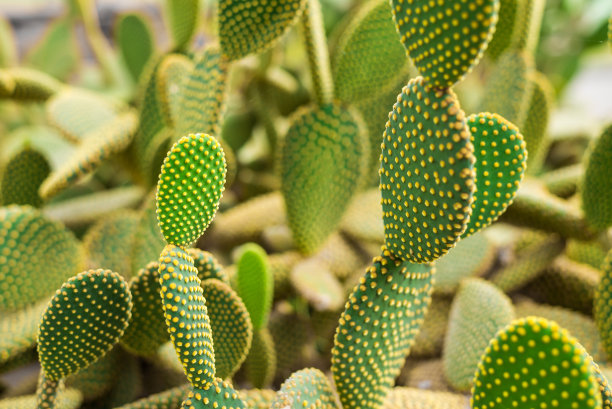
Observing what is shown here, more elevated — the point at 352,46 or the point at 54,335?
the point at 352,46

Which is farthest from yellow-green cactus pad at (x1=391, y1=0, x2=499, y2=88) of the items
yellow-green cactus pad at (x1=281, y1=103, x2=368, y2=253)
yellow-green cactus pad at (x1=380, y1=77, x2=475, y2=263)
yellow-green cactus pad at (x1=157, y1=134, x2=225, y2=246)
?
yellow-green cactus pad at (x1=281, y1=103, x2=368, y2=253)

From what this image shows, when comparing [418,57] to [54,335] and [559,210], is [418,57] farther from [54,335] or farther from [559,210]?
[559,210]

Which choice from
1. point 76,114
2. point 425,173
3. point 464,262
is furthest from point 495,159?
point 76,114

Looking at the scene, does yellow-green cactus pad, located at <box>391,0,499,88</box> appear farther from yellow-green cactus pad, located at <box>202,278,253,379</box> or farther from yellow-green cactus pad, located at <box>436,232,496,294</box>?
yellow-green cactus pad, located at <box>436,232,496,294</box>

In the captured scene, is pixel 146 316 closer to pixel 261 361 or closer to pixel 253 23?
pixel 261 361

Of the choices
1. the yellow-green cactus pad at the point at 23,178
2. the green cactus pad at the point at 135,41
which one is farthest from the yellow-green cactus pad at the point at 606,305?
the green cactus pad at the point at 135,41

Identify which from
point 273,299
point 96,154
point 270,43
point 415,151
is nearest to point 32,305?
point 96,154

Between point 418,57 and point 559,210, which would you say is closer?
point 418,57

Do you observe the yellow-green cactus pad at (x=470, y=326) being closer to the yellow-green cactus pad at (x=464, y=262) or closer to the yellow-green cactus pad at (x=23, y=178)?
the yellow-green cactus pad at (x=464, y=262)
